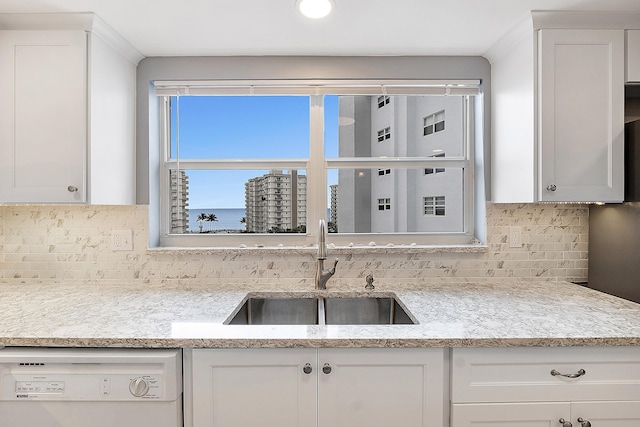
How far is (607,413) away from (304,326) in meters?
1.10

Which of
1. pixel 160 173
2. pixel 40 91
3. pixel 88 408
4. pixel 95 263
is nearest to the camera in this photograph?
pixel 88 408

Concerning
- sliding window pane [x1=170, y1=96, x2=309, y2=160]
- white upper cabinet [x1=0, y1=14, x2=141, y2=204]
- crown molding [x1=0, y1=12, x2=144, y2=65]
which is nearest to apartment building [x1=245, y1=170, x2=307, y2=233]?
sliding window pane [x1=170, y1=96, x2=309, y2=160]

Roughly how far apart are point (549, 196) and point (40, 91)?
2315 mm

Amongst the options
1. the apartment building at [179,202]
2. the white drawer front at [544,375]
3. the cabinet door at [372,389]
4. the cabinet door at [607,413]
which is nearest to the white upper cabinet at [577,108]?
the white drawer front at [544,375]

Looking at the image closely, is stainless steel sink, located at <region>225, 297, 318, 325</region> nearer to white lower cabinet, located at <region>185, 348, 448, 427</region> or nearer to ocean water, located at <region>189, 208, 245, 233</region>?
ocean water, located at <region>189, 208, 245, 233</region>

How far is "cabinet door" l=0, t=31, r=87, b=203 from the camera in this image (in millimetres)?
1730

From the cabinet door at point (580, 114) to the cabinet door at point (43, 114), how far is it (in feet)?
6.77

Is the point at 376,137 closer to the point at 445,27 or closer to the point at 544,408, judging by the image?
the point at 445,27

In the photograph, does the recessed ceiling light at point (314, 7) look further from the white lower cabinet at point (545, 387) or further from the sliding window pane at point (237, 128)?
the white lower cabinet at point (545, 387)

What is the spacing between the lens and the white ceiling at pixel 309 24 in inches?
Answer: 63.9

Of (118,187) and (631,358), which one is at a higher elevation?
(118,187)

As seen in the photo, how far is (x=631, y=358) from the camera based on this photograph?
4.45 feet

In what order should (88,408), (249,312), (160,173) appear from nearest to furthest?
1. (88,408)
2. (249,312)
3. (160,173)

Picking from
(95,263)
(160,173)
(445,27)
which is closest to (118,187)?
(160,173)
